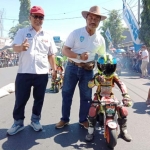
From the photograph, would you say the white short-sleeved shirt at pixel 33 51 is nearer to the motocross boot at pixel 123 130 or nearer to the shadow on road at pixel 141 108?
the motocross boot at pixel 123 130

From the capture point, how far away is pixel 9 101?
6.67 meters

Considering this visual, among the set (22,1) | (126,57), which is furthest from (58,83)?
(22,1)

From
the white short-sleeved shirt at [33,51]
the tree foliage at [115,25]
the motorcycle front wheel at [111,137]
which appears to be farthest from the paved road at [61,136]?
the tree foliage at [115,25]

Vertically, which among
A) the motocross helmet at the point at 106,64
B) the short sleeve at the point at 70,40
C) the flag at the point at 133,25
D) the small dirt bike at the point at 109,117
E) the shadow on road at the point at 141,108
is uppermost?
the flag at the point at 133,25

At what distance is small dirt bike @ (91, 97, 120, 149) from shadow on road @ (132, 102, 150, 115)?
85.7 inches

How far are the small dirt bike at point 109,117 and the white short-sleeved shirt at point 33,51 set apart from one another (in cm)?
109

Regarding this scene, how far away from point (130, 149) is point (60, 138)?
1.13 m

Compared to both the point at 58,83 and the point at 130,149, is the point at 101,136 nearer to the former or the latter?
the point at 130,149

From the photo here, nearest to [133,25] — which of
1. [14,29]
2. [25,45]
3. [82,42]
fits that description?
[82,42]

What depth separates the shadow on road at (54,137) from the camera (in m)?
3.61

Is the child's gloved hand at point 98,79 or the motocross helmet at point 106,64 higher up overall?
the motocross helmet at point 106,64

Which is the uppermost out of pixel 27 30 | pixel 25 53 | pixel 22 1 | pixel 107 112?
pixel 22 1

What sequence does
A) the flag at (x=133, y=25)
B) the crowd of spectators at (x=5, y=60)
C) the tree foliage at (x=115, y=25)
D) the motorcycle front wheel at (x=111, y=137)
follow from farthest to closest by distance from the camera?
the tree foliage at (x=115, y=25) → the crowd of spectators at (x=5, y=60) → the flag at (x=133, y=25) → the motorcycle front wheel at (x=111, y=137)

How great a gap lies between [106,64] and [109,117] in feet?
2.73
